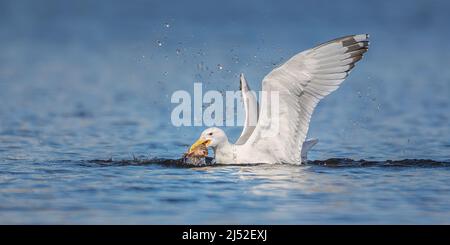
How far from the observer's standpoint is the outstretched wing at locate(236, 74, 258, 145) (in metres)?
13.3

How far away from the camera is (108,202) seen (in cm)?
1101

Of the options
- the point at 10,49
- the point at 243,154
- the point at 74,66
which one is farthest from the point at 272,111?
the point at 10,49

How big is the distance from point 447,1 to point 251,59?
18.9m

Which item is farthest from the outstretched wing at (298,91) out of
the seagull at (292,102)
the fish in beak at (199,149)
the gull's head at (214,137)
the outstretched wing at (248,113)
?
the fish in beak at (199,149)

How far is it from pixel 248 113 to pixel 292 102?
2.79ft

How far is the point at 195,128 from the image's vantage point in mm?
17391

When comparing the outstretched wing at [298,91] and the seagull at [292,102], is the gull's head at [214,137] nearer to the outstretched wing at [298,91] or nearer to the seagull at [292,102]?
the seagull at [292,102]

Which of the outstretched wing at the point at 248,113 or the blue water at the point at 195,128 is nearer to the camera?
the blue water at the point at 195,128

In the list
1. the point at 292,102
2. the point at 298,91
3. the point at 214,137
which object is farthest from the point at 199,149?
the point at 298,91

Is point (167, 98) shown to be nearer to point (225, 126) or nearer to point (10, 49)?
point (225, 126)

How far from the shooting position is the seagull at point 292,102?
12.4 meters

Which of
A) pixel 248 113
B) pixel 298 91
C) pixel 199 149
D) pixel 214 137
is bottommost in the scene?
pixel 199 149

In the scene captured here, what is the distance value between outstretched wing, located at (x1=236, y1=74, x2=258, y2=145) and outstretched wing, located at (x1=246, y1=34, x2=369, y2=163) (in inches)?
20.8

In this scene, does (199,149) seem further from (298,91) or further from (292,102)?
(298,91)
